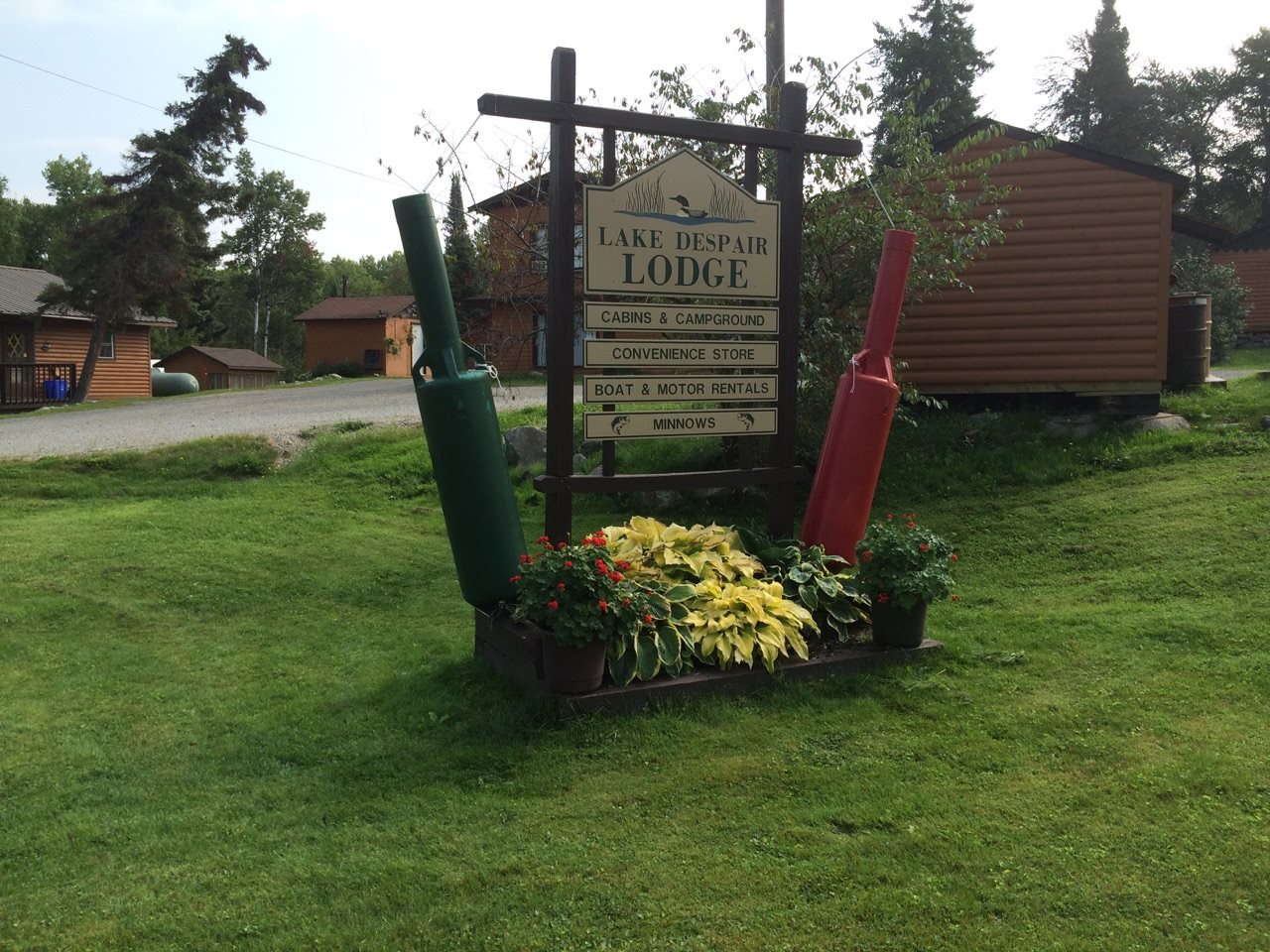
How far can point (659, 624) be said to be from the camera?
4.80 m

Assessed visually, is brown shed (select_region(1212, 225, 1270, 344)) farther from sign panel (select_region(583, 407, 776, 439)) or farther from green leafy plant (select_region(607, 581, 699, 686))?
green leafy plant (select_region(607, 581, 699, 686))

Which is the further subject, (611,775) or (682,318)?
(682,318)

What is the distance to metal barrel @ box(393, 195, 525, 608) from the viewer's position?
4801 mm

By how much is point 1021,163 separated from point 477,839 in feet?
34.6

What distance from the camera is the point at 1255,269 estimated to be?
109ft

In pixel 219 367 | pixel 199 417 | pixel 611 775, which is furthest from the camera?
pixel 219 367

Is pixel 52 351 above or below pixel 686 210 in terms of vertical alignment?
above

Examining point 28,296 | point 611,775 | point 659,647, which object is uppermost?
point 28,296

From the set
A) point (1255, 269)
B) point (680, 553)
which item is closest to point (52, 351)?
point (680, 553)

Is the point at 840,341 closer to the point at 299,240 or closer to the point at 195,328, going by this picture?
the point at 195,328

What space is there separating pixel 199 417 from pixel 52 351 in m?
16.3

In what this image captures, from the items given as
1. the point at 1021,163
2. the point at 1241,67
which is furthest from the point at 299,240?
the point at 1021,163

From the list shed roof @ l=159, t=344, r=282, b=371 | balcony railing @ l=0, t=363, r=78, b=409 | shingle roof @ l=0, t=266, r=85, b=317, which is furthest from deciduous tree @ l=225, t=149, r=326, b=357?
balcony railing @ l=0, t=363, r=78, b=409

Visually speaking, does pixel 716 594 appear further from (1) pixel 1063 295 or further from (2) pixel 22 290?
(2) pixel 22 290
